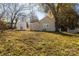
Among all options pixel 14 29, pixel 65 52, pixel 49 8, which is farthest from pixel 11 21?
pixel 65 52

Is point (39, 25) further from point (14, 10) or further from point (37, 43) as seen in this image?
point (14, 10)

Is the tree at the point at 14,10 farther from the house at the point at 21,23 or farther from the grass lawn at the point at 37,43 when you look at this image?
the grass lawn at the point at 37,43

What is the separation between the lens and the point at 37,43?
279 centimetres

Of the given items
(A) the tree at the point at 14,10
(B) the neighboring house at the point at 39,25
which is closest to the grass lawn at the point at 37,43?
(B) the neighboring house at the point at 39,25

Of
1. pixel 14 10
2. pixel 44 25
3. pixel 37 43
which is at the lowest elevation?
pixel 37 43

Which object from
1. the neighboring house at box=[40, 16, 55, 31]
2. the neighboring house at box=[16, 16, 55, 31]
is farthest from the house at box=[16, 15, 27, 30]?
the neighboring house at box=[40, 16, 55, 31]

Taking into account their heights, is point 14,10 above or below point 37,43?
above

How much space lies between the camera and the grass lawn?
276cm

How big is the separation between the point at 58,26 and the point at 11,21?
1.70 ft

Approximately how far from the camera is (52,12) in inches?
109

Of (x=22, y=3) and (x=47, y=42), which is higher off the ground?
(x=22, y=3)

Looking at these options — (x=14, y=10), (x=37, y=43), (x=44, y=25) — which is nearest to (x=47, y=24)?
(x=44, y=25)

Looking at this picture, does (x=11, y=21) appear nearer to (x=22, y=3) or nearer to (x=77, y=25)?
(x=22, y=3)

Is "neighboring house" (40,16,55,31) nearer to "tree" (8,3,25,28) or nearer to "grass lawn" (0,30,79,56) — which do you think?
"grass lawn" (0,30,79,56)
